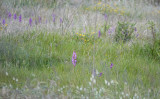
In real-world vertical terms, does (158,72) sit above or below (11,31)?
below

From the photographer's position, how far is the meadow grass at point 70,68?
2139 mm

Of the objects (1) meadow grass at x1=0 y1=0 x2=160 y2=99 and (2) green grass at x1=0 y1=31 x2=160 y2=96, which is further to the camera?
(2) green grass at x1=0 y1=31 x2=160 y2=96

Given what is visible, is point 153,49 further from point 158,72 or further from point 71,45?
point 71,45

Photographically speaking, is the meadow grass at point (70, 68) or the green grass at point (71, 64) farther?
the green grass at point (71, 64)

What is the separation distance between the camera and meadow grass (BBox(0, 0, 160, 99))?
2139mm

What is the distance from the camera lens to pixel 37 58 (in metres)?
3.35

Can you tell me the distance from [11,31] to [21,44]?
0.74 m

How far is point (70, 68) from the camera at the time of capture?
2.93 metres

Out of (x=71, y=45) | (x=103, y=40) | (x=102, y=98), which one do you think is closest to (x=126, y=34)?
(x=103, y=40)

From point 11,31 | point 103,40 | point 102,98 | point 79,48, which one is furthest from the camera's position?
point 103,40

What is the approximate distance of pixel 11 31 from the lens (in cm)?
426

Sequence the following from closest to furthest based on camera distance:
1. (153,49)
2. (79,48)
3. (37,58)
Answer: (37,58)
(153,49)
(79,48)

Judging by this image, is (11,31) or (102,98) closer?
(102,98)

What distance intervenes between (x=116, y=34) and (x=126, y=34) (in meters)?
0.25
